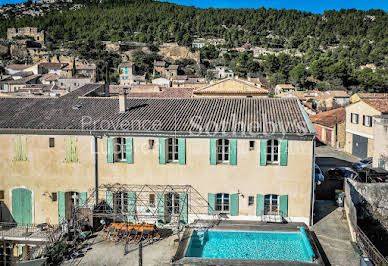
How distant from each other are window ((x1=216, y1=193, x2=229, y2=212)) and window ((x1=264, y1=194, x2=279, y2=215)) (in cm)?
188

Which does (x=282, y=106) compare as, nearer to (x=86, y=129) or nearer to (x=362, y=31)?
(x=86, y=129)

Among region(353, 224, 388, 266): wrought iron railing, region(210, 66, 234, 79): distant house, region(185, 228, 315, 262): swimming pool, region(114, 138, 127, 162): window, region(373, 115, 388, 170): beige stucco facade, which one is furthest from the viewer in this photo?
region(210, 66, 234, 79): distant house

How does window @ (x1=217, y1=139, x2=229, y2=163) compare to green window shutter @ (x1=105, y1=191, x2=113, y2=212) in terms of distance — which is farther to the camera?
green window shutter @ (x1=105, y1=191, x2=113, y2=212)

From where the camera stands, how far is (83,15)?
185 m

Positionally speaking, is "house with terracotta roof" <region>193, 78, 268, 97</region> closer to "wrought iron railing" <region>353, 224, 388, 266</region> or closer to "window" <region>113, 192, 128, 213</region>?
"window" <region>113, 192, 128, 213</region>

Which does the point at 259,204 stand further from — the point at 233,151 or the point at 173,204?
the point at 173,204

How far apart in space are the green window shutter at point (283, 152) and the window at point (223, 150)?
2549mm

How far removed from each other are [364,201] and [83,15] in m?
187

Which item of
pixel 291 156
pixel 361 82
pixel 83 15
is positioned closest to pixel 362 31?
pixel 361 82

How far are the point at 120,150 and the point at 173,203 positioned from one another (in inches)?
148

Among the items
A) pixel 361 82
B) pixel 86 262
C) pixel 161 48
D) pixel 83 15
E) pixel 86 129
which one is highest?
pixel 83 15

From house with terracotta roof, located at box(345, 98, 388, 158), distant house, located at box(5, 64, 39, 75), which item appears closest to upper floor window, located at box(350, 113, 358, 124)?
house with terracotta roof, located at box(345, 98, 388, 158)

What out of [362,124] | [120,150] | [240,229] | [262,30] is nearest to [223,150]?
[240,229]

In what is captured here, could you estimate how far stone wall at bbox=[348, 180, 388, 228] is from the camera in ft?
70.8
